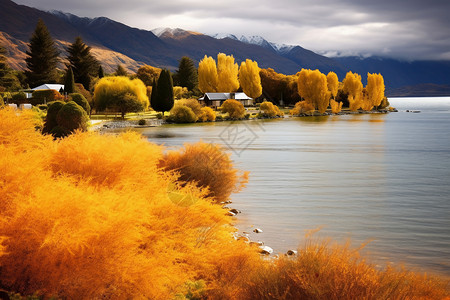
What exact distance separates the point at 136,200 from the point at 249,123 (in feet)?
203

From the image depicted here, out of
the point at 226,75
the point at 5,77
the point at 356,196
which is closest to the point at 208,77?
the point at 226,75

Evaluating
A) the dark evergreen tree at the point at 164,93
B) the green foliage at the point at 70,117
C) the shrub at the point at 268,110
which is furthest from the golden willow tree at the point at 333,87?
the green foliage at the point at 70,117

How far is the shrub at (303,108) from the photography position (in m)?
85.2

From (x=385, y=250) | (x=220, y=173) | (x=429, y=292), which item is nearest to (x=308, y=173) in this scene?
(x=220, y=173)

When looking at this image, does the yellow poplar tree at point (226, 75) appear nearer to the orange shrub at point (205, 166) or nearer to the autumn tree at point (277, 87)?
the autumn tree at point (277, 87)

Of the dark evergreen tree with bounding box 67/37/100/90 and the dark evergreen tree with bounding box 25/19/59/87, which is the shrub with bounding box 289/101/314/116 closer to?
the dark evergreen tree with bounding box 67/37/100/90

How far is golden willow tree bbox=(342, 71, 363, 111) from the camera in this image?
322 ft

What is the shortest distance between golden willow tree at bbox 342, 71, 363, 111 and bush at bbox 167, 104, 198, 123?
4729 cm

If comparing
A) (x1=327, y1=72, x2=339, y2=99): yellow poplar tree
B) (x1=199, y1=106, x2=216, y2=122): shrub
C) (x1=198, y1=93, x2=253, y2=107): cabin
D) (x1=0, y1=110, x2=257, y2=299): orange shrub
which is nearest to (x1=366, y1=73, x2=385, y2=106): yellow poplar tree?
(x1=327, y1=72, x2=339, y2=99): yellow poplar tree

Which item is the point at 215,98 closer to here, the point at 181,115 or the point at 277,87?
the point at 277,87

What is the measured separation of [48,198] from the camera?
614cm

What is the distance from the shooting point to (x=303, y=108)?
8594 cm

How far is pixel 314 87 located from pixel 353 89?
62.6 ft

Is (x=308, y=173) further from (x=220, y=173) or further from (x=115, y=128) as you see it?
(x=115, y=128)
